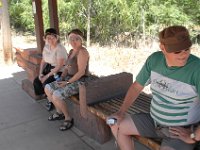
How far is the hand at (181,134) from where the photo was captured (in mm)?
2403

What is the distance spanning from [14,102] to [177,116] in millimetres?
3740

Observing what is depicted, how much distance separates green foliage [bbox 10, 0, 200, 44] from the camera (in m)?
11.9

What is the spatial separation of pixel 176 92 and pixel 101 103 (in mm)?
1559

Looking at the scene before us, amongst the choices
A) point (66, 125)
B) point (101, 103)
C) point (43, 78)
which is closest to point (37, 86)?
point (43, 78)

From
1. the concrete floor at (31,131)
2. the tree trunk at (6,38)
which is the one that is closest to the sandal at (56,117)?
the concrete floor at (31,131)

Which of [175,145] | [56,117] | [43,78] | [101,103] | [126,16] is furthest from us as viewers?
[126,16]

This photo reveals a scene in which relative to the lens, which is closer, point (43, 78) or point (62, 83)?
point (62, 83)

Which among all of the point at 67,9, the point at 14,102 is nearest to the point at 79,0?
the point at 67,9

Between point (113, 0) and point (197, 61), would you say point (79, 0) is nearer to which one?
point (113, 0)

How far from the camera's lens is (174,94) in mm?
2500

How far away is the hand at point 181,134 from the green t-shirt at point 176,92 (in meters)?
0.06

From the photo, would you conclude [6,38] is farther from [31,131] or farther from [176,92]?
[176,92]

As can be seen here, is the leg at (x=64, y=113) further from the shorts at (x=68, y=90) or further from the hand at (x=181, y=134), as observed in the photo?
the hand at (x=181, y=134)

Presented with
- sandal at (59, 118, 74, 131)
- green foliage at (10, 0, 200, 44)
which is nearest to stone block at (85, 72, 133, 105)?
sandal at (59, 118, 74, 131)
